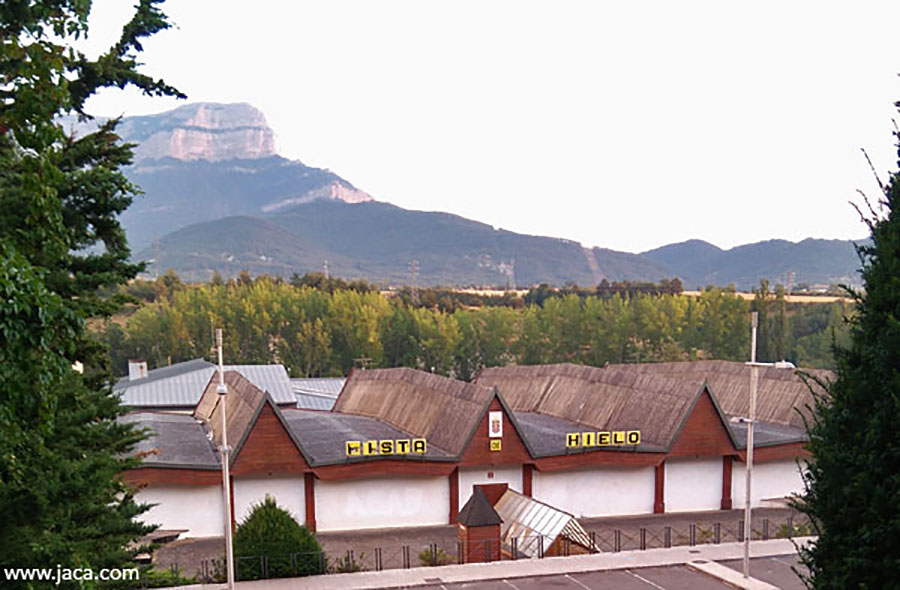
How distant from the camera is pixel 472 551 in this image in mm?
28844

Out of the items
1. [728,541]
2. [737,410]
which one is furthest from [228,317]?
[728,541]

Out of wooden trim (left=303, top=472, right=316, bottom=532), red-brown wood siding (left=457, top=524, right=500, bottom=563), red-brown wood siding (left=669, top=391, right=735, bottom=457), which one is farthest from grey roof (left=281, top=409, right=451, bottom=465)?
red-brown wood siding (left=669, top=391, right=735, bottom=457)

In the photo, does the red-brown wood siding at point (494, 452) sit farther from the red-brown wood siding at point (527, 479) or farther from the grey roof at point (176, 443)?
the grey roof at point (176, 443)

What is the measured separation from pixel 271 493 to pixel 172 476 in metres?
4.76

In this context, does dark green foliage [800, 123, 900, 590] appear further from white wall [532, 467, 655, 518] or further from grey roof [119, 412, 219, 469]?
white wall [532, 467, 655, 518]

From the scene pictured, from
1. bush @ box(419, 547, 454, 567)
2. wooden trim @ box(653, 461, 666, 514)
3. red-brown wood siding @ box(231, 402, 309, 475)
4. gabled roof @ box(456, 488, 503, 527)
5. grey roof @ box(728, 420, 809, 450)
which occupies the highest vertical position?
red-brown wood siding @ box(231, 402, 309, 475)

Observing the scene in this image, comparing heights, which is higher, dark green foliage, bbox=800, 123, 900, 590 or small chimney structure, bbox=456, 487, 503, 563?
dark green foliage, bbox=800, 123, 900, 590

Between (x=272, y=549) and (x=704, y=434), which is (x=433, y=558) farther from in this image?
(x=704, y=434)

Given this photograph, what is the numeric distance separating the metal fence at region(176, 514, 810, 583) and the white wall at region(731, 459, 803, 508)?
9.80 feet

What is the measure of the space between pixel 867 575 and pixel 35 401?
12.3 metres

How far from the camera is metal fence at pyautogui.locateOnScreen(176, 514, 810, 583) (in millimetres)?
26297

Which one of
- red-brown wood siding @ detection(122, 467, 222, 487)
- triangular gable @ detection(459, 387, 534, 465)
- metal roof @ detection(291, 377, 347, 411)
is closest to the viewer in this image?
red-brown wood siding @ detection(122, 467, 222, 487)

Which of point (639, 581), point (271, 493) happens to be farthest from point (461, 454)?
point (639, 581)

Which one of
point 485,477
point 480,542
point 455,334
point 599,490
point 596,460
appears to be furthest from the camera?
point 455,334
